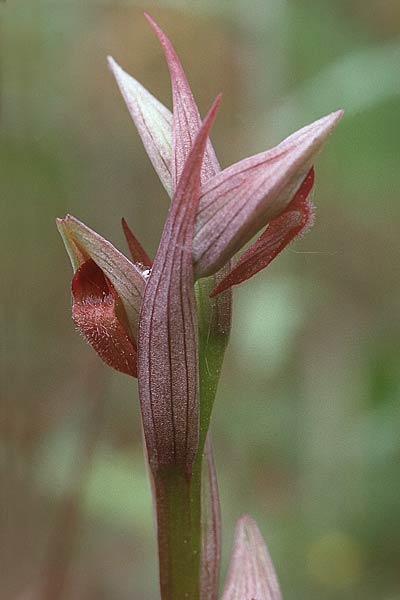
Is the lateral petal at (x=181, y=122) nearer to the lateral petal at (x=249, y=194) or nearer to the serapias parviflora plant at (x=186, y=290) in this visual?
the serapias parviflora plant at (x=186, y=290)

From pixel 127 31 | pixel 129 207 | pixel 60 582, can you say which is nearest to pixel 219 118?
pixel 127 31

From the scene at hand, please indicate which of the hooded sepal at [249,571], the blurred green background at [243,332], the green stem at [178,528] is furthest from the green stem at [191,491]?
the blurred green background at [243,332]

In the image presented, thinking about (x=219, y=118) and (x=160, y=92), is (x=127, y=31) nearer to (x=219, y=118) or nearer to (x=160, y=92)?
(x=160, y=92)

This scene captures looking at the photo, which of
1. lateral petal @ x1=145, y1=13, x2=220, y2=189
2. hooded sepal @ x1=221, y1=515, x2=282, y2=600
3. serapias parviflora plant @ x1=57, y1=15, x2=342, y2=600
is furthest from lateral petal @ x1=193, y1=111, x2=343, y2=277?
hooded sepal @ x1=221, y1=515, x2=282, y2=600

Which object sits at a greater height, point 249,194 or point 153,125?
point 153,125

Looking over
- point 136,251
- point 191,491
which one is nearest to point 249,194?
point 136,251

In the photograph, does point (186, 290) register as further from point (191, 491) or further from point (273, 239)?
point (191, 491)
